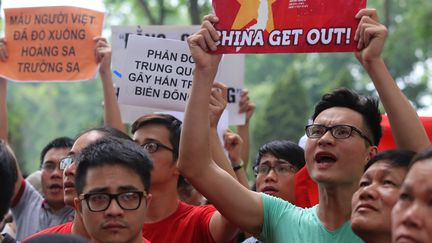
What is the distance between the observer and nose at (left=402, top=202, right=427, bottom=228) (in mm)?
3193

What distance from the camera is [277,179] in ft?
19.7

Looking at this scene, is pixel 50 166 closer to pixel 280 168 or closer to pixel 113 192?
pixel 280 168

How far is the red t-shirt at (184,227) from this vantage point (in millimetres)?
5164

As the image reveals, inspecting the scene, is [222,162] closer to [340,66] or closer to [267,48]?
[267,48]

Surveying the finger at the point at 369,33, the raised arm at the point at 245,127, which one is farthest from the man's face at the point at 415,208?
the raised arm at the point at 245,127

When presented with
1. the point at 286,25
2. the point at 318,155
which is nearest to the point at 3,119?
the point at 286,25

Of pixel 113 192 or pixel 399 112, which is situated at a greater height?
pixel 399 112

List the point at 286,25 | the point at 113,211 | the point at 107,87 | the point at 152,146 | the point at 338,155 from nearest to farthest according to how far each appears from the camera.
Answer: the point at 113,211 → the point at 338,155 → the point at 286,25 → the point at 152,146 → the point at 107,87

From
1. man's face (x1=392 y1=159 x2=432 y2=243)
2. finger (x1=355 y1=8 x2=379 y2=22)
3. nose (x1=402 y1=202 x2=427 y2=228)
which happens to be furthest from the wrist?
nose (x1=402 y1=202 x2=427 y2=228)

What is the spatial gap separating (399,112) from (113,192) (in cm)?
136

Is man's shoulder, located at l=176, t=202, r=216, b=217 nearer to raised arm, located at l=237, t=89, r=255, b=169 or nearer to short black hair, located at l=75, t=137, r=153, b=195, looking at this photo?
short black hair, located at l=75, t=137, r=153, b=195

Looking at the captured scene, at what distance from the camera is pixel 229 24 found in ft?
14.8

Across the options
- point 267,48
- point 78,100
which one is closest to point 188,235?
point 267,48

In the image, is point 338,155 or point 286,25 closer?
point 338,155
